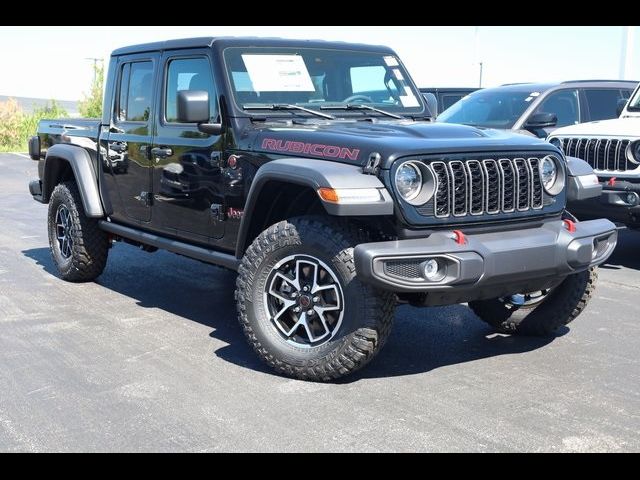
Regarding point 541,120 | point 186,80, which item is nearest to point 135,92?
point 186,80

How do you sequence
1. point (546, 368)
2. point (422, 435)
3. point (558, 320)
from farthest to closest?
point (558, 320)
point (546, 368)
point (422, 435)

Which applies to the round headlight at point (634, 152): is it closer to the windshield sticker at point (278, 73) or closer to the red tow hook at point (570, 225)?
the red tow hook at point (570, 225)

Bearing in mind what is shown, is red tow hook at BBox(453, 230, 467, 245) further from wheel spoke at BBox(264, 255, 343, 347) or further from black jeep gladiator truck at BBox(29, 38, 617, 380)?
wheel spoke at BBox(264, 255, 343, 347)

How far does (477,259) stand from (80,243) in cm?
396

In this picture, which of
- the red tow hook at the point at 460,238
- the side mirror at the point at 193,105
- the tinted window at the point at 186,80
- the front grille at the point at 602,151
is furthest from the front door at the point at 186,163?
the front grille at the point at 602,151

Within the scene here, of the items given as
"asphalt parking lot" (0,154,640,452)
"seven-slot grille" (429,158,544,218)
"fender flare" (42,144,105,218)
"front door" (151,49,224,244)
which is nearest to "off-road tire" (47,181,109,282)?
"fender flare" (42,144,105,218)

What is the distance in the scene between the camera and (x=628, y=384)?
4691 millimetres

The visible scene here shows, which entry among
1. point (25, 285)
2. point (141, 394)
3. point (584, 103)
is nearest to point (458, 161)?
point (141, 394)

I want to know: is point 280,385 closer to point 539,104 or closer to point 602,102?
point 539,104

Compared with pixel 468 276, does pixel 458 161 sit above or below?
above

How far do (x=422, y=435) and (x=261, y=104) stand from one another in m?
2.52

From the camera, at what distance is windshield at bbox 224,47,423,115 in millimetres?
5582

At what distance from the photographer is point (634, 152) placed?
7980 millimetres

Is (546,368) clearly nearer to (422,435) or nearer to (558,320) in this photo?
(558,320)
